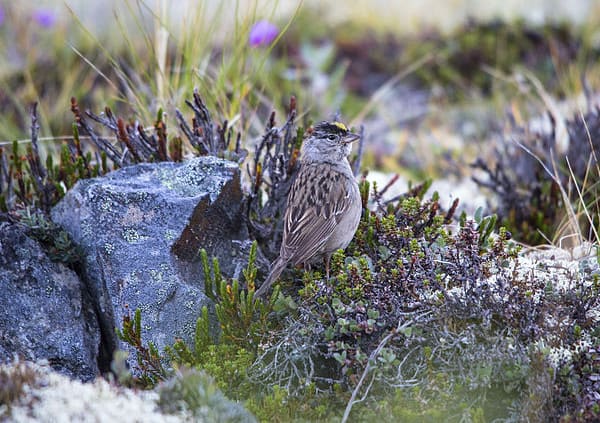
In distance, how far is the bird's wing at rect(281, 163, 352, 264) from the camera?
5.07 meters


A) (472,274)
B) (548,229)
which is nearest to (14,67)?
(548,229)

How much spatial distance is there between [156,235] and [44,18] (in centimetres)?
766

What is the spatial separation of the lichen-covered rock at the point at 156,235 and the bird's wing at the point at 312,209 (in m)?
0.38

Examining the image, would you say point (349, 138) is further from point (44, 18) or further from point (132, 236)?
point (44, 18)

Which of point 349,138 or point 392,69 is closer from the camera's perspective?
point 349,138

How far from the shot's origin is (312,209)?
5.37 m

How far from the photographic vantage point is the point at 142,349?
4.45 metres

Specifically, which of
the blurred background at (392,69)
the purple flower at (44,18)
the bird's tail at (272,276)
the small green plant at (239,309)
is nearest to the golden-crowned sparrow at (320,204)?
the bird's tail at (272,276)

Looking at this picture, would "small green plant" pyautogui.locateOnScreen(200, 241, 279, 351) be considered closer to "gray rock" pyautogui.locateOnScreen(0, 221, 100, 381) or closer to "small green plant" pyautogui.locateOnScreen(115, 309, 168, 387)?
"small green plant" pyautogui.locateOnScreen(115, 309, 168, 387)

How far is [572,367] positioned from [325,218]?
1852 millimetres

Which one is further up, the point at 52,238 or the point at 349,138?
the point at 349,138

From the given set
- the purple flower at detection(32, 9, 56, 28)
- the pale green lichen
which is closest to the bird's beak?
the pale green lichen

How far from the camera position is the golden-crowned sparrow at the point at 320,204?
16.6 ft

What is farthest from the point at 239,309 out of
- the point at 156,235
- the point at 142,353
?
the point at 156,235
